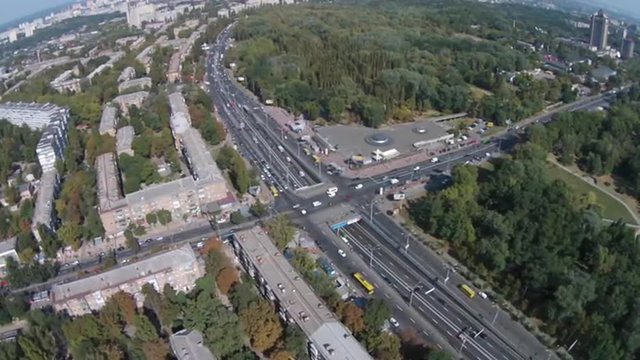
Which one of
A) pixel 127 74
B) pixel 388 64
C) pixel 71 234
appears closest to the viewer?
pixel 71 234

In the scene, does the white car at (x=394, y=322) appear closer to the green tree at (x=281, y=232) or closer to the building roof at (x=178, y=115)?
the green tree at (x=281, y=232)

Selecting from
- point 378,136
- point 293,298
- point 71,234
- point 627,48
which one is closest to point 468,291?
point 293,298

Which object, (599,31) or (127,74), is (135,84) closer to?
(127,74)

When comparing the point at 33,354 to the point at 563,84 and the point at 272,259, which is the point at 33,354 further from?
the point at 563,84

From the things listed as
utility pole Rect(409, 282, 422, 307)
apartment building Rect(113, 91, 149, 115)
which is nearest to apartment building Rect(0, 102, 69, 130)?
apartment building Rect(113, 91, 149, 115)

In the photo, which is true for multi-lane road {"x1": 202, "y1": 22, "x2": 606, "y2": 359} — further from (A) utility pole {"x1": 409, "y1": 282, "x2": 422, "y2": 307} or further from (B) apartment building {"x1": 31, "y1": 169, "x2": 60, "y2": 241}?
(B) apartment building {"x1": 31, "y1": 169, "x2": 60, "y2": 241}
